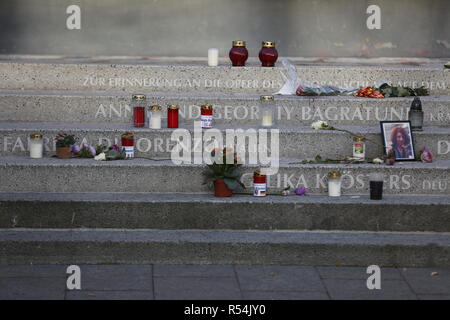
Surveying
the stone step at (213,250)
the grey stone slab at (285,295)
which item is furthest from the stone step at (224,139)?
the grey stone slab at (285,295)

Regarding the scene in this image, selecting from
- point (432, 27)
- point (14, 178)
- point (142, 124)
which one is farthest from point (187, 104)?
point (432, 27)

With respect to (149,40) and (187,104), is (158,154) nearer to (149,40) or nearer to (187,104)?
(187,104)

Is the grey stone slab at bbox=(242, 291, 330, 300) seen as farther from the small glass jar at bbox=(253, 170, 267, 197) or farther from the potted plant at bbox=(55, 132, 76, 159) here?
the potted plant at bbox=(55, 132, 76, 159)

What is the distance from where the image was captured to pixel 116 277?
7.73 meters

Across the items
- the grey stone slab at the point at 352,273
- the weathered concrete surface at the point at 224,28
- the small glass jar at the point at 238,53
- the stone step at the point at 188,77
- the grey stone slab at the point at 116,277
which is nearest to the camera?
the grey stone slab at the point at 116,277

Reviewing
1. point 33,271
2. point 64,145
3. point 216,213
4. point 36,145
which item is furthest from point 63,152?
point 216,213

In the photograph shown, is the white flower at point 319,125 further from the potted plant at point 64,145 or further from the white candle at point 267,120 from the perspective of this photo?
the potted plant at point 64,145

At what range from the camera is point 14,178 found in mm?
8672

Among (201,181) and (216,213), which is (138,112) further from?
(216,213)

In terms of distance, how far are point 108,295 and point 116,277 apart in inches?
16.8

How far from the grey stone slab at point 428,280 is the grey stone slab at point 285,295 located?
758 mm

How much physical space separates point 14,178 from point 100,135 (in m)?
0.94

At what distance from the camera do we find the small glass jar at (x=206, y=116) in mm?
9250

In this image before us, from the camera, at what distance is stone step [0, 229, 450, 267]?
26.3ft
